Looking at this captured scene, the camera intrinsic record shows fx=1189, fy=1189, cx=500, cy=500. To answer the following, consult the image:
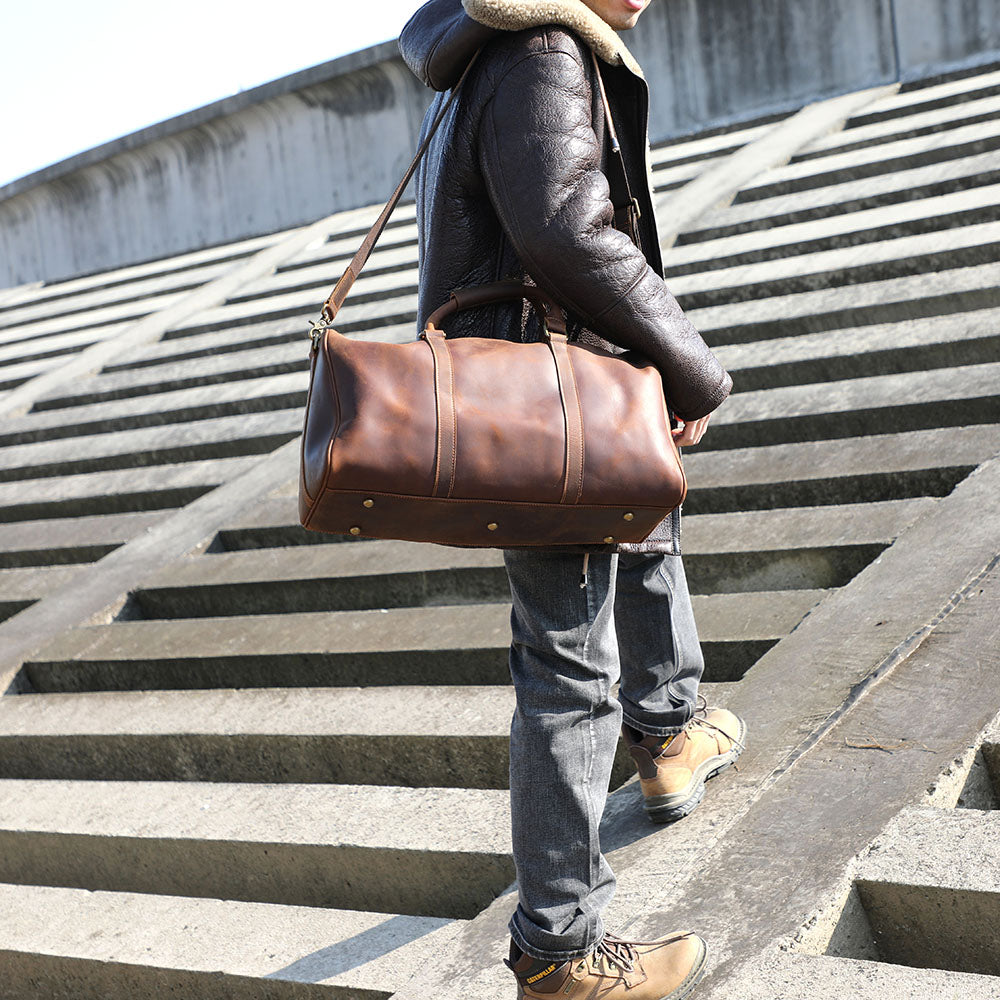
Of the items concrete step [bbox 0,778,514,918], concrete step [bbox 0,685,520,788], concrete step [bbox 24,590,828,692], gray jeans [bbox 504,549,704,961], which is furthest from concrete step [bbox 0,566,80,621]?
gray jeans [bbox 504,549,704,961]

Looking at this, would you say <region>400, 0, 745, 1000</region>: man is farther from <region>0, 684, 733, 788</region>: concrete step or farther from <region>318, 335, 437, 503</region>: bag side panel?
<region>0, 684, 733, 788</region>: concrete step

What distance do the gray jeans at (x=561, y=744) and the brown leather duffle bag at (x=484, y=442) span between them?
100 millimetres

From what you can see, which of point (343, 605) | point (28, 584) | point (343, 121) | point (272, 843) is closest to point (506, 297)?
point (272, 843)

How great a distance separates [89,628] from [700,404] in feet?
9.75

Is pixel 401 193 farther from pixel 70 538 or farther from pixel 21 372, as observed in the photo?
pixel 21 372

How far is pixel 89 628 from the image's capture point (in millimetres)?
4281

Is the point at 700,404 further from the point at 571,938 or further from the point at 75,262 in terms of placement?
the point at 75,262

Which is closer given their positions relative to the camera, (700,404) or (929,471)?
(700,404)

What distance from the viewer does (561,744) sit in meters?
1.89

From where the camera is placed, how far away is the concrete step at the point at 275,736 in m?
3.09

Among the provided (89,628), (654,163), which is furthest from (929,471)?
(654,163)

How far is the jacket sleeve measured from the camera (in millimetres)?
1799

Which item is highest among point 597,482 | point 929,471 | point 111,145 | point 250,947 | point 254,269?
point 111,145

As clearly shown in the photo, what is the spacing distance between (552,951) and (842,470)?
7.61ft
